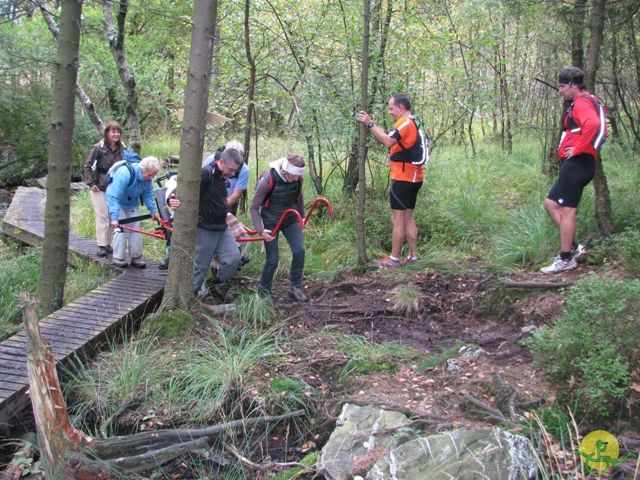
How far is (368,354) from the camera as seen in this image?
484 centimetres

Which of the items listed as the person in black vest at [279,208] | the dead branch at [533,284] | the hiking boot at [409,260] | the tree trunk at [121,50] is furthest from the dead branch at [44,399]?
the tree trunk at [121,50]

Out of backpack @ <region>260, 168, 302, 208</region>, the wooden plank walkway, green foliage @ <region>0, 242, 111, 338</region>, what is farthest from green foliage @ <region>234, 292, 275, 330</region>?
green foliage @ <region>0, 242, 111, 338</region>

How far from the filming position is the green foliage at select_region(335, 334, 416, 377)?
4.66m

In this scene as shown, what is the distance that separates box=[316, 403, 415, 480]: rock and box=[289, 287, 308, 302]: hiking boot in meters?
2.69

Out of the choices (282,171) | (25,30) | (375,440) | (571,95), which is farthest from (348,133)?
(25,30)

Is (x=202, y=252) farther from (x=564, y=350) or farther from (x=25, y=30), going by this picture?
(x=25, y=30)

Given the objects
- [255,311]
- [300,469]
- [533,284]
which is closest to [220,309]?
[255,311]

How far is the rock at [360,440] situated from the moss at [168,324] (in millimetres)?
2042

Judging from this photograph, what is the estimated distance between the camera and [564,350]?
371 cm

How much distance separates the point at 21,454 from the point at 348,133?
589cm

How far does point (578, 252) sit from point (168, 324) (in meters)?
4.20

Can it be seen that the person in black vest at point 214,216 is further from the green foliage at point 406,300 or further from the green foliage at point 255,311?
the green foliage at point 406,300

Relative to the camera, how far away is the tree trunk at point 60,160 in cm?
555

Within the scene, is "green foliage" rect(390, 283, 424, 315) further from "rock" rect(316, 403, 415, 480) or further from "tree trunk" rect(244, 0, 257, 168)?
"tree trunk" rect(244, 0, 257, 168)
